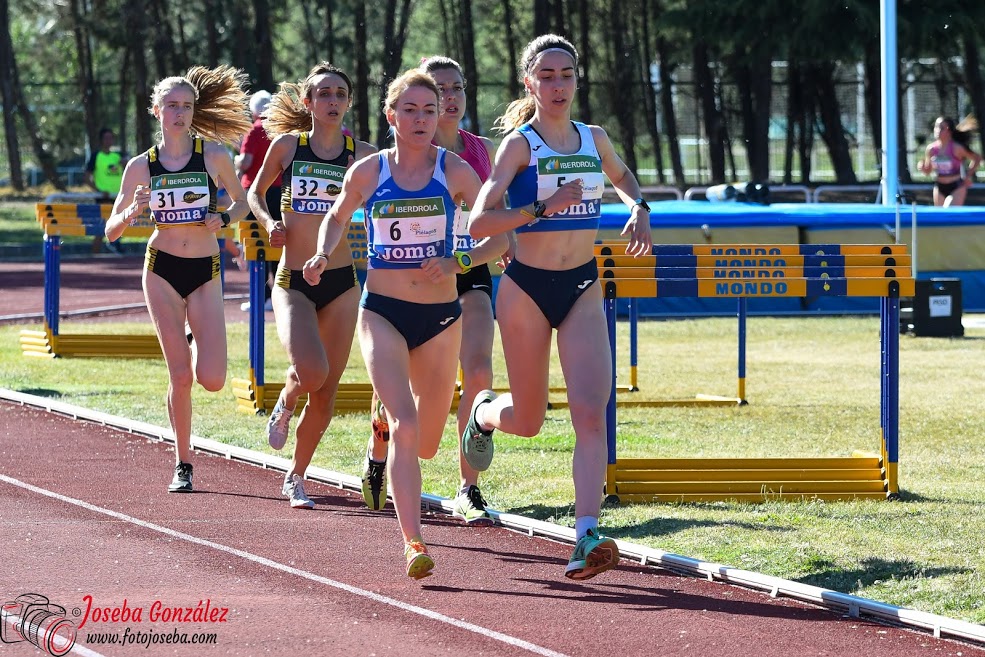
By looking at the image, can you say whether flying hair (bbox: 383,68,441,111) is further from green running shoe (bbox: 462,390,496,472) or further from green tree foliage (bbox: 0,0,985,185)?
green tree foliage (bbox: 0,0,985,185)

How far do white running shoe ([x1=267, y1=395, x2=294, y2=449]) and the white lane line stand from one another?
926 millimetres

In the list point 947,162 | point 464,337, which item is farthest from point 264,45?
point 464,337

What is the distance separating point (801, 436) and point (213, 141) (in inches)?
169

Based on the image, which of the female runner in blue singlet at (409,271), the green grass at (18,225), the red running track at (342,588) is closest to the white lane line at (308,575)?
the red running track at (342,588)

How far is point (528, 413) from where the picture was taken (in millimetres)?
6848

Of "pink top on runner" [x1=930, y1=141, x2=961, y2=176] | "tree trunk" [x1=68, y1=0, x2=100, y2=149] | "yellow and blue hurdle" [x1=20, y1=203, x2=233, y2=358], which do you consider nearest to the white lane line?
"yellow and blue hurdle" [x1=20, y1=203, x2=233, y2=358]

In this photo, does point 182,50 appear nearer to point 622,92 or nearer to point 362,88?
point 362,88

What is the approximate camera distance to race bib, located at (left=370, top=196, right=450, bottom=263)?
647 centimetres

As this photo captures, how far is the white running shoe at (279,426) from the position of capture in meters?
8.30

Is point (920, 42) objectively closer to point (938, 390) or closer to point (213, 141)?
point (938, 390)

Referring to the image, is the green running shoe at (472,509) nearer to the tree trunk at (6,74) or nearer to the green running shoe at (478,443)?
the green running shoe at (478,443)

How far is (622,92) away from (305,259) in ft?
115

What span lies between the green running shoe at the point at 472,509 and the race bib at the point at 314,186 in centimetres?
166

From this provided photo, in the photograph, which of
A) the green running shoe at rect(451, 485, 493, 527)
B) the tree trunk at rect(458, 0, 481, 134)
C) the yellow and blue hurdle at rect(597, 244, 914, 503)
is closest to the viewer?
the green running shoe at rect(451, 485, 493, 527)
